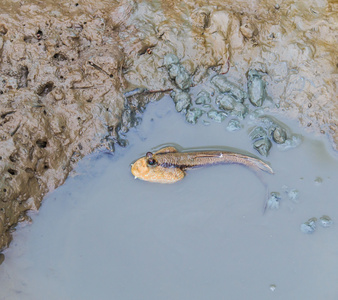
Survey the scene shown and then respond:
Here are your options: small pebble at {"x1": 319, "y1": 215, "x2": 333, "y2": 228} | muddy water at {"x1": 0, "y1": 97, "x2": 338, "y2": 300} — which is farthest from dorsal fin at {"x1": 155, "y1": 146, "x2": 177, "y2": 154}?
small pebble at {"x1": 319, "y1": 215, "x2": 333, "y2": 228}

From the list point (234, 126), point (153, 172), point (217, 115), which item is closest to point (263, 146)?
point (234, 126)

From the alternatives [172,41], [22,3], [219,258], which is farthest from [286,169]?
[22,3]

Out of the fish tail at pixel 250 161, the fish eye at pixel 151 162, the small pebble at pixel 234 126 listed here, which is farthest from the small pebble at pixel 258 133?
the fish eye at pixel 151 162

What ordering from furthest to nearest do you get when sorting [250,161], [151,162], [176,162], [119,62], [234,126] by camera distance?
[234,126]
[119,62]
[250,161]
[176,162]
[151,162]

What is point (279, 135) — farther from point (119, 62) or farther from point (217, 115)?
point (119, 62)

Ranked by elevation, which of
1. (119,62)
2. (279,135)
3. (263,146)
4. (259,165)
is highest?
(119,62)

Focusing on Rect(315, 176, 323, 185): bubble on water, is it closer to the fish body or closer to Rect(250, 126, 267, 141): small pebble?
the fish body

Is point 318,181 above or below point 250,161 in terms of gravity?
below
